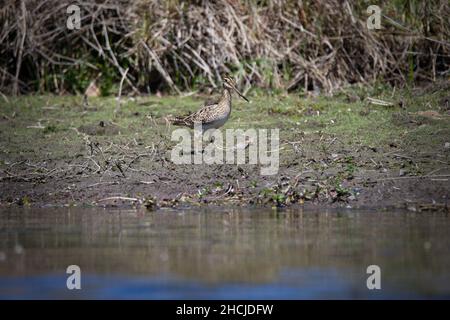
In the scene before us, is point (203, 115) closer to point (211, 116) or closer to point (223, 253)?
point (211, 116)

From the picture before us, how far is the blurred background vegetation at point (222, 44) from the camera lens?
1426cm

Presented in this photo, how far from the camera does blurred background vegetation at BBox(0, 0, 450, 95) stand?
46.8 ft

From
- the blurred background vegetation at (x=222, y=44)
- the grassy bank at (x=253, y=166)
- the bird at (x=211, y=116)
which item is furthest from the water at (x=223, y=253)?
the blurred background vegetation at (x=222, y=44)

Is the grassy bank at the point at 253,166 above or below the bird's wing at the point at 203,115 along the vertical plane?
below

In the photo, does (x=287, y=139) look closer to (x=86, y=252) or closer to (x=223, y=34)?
(x=223, y=34)

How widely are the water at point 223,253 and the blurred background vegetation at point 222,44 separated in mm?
5603

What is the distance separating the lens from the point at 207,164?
35.1 feet

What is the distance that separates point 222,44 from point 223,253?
7807 millimetres

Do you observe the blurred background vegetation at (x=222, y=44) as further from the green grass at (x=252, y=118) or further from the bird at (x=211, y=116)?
the bird at (x=211, y=116)

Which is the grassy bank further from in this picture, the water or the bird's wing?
the water

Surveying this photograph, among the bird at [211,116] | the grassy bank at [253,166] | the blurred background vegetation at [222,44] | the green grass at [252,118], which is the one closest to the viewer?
the grassy bank at [253,166]

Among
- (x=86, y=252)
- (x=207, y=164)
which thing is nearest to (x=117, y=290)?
(x=86, y=252)
